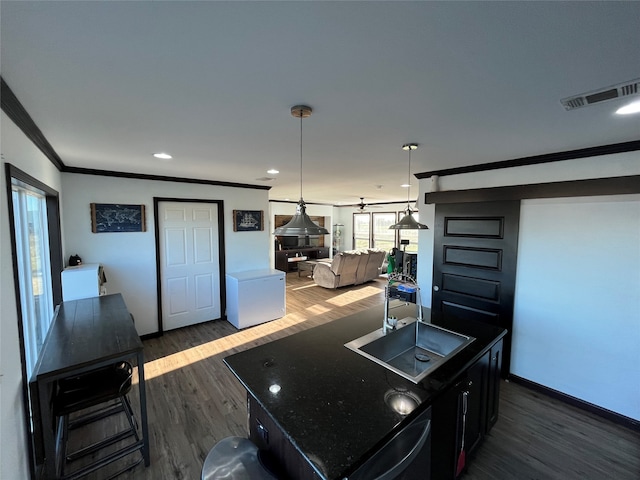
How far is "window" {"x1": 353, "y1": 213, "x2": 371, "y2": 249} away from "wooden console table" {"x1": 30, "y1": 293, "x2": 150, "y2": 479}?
8.36 meters

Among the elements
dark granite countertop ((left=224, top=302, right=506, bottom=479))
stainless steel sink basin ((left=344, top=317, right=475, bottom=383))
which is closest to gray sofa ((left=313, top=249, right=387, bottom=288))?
stainless steel sink basin ((left=344, top=317, right=475, bottom=383))

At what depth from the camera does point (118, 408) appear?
235cm

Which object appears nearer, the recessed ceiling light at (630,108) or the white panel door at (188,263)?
the recessed ceiling light at (630,108)

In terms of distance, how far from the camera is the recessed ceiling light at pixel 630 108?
1497 millimetres

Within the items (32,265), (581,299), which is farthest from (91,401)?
(581,299)

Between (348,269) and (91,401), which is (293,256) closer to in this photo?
(348,269)

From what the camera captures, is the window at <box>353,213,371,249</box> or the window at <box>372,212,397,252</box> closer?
the window at <box>372,212,397,252</box>

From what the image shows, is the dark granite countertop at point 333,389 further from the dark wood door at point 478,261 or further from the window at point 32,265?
the window at point 32,265

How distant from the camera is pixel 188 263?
4242 millimetres

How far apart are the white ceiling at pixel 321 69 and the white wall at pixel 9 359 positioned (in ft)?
0.97

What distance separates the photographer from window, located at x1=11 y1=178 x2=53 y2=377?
174 centimetres

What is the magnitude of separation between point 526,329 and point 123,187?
203 inches

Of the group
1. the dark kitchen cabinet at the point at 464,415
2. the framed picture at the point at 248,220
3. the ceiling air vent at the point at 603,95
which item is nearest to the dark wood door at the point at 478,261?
the dark kitchen cabinet at the point at 464,415

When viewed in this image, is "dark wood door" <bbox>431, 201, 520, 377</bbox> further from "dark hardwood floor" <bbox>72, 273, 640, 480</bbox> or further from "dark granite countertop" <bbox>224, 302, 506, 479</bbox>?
"dark granite countertop" <bbox>224, 302, 506, 479</bbox>
